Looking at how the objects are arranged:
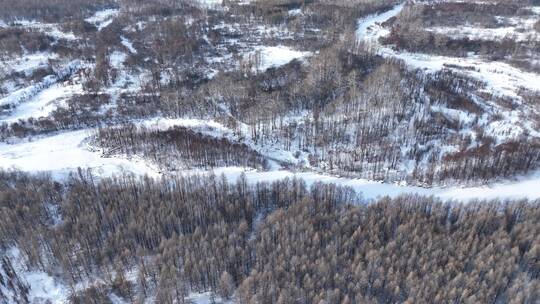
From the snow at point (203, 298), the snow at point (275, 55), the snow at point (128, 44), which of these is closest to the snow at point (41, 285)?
the snow at point (203, 298)

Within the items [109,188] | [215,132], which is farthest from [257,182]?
[215,132]

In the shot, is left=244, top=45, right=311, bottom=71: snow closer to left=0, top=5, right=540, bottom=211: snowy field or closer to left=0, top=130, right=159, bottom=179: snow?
left=0, top=5, right=540, bottom=211: snowy field

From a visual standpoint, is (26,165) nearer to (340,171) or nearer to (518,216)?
(340,171)

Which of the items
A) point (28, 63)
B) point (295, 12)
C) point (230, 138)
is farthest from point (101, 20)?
point (230, 138)

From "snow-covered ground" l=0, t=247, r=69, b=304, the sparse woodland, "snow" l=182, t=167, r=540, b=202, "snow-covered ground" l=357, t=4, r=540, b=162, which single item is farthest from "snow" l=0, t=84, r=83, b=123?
"snow-covered ground" l=357, t=4, r=540, b=162

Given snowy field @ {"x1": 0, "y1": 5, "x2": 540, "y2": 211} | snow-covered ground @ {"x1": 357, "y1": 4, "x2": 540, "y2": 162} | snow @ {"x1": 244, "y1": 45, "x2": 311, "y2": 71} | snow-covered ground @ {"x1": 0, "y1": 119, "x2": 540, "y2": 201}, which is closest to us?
snow-covered ground @ {"x1": 0, "y1": 119, "x2": 540, "y2": 201}

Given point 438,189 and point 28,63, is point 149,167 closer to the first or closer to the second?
point 438,189
